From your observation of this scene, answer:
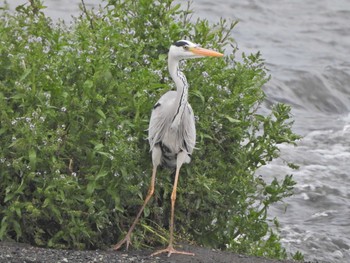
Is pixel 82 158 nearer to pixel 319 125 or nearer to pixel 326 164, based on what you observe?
pixel 326 164

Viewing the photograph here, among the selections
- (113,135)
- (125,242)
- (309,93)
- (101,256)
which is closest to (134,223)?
(125,242)

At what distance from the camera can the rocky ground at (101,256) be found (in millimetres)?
6527

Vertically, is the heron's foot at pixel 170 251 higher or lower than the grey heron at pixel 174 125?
lower

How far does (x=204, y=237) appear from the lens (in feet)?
25.6

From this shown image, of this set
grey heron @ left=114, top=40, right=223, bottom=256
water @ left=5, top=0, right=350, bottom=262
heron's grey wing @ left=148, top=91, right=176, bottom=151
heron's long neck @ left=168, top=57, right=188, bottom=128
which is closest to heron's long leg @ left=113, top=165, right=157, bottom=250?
grey heron @ left=114, top=40, right=223, bottom=256

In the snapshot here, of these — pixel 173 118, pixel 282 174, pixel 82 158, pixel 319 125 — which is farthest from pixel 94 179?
pixel 319 125

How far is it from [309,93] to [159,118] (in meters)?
8.15

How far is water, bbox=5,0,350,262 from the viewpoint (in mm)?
10762

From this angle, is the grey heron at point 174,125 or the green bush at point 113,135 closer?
the green bush at point 113,135

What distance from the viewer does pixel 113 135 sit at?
682cm

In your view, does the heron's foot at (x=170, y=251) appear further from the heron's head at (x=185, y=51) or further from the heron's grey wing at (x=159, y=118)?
the heron's head at (x=185, y=51)

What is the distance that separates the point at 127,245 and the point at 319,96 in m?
8.34

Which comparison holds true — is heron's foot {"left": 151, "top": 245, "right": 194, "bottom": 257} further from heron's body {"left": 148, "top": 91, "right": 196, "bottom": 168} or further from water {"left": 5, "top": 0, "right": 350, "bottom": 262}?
water {"left": 5, "top": 0, "right": 350, "bottom": 262}

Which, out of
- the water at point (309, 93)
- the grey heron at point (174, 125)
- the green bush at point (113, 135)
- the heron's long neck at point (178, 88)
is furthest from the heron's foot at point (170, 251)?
the water at point (309, 93)
